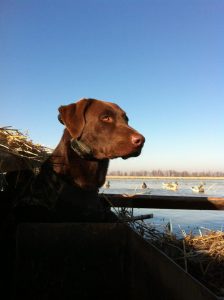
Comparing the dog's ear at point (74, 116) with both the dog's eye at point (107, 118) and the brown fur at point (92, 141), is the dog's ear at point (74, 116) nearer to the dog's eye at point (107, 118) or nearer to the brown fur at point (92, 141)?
the brown fur at point (92, 141)

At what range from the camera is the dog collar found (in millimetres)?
3770

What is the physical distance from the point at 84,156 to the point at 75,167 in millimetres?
140

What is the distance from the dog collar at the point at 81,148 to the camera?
3770mm

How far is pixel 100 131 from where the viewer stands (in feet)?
12.7

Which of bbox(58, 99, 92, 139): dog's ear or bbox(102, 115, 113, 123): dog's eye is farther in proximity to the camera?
bbox(102, 115, 113, 123): dog's eye

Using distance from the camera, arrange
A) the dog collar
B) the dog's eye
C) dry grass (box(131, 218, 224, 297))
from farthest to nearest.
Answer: the dog's eye → the dog collar → dry grass (box(131, 218, 224, 297))

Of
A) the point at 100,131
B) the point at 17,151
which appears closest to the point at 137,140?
the point at 100,131

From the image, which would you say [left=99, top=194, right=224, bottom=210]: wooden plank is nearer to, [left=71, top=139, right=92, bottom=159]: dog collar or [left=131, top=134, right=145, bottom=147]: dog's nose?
[left=71, top=139, right=92, bottom=159]: dog collar

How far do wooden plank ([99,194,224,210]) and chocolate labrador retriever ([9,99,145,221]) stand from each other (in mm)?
922

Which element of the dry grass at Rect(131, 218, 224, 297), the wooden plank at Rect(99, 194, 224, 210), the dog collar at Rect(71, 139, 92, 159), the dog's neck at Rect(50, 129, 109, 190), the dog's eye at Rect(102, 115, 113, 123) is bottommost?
the dry grass at Rect(131, 218, 224, 297)

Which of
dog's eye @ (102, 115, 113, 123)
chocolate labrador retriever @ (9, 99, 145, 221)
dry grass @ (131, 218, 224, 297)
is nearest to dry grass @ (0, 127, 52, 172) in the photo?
chocolate labrador retriever @ (9, 99, 145, 221)

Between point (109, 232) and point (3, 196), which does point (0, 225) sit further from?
point (109, 232)

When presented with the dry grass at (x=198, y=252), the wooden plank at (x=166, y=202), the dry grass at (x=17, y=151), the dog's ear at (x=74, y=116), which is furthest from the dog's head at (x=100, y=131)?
the wooden plank at (x=166, y=202)

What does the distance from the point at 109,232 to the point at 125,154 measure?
49.4 inches
